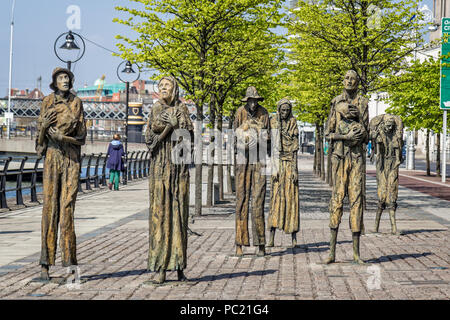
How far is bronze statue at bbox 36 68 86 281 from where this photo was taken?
8016 millimetres

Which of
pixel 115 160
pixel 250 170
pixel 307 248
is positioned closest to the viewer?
pixel 250 170

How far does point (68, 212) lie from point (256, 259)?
299 cm

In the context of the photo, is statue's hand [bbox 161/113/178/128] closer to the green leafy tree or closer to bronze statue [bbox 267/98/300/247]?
bronze statue [bbox 267/98/300/247]

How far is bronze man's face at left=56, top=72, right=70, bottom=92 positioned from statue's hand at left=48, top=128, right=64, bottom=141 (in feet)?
1.52

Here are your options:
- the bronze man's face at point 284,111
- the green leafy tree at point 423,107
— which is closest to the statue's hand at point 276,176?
the bronze man's face at point 284,111

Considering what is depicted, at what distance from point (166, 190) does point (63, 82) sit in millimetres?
1727

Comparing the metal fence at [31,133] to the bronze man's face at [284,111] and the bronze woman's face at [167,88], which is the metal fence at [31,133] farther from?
the bronze woman's face at [167,88]

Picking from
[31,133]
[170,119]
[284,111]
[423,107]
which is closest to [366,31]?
[284,111]

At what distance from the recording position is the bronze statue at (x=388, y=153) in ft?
42.9

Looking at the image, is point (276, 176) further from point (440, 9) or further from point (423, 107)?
point (440, 9)

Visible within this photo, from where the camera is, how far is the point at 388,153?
13.1 m

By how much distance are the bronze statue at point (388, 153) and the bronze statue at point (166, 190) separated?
6141 mm

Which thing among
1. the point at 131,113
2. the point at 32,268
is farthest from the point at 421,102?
the point at 131,113
